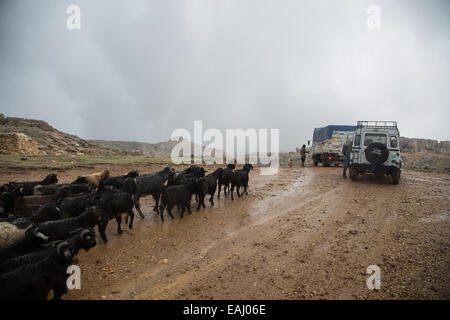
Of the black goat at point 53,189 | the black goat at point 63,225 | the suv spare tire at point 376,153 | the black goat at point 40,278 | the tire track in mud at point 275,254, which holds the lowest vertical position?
the tire track in mud at point 275,254

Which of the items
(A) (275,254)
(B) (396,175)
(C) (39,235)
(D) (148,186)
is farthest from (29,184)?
(B) (396,175)

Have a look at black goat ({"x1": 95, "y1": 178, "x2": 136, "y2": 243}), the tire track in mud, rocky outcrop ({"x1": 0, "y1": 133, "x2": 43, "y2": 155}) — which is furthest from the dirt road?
rocky outcrop ({"x1": 0, "y1": 133, "x2": 43, "y2": 155})

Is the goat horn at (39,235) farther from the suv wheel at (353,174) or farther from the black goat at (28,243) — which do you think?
the suv wheel at (353,174)

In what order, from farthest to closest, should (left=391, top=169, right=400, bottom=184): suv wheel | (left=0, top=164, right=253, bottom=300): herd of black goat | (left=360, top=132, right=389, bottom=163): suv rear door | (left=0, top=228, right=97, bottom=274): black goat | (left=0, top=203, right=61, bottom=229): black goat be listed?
(left=360, top=132, right=389, bottom=163): suv rear door, (left=391, top=169, right=400, bottom=184): suv wheel, (left=0, top=203, right=61, bottom=229): black goat, (left=0, top=228, right=97, bottom=274): black goat, (left=0, top=164, right=253, bottom=300): herd of black goat

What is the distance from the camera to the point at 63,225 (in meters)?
4.54

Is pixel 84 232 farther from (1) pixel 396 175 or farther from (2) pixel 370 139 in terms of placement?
(1) pixel 396 175

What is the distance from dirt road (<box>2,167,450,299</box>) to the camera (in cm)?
346

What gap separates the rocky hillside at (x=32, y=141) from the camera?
2181cm

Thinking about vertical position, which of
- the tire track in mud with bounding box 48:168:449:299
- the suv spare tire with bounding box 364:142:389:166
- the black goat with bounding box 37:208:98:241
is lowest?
the tire track in mud with bounding box 48:168:449:299

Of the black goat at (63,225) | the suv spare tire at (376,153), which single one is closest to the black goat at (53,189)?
the black goat at (63,225)

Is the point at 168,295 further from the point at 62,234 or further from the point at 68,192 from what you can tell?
the point at 68,192

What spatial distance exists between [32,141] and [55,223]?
27.6 meters

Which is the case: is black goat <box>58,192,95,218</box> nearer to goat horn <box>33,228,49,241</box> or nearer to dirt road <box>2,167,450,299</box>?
dirt road <box>2,167,450,299</box>

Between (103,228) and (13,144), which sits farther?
(13,144)
